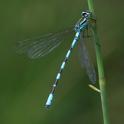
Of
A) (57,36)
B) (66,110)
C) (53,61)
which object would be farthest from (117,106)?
(57,36)

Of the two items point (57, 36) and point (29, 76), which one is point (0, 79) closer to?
point (29, 76)

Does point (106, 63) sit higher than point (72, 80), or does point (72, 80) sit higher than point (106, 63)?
point (106, 63)

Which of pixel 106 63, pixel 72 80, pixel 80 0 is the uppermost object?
pixel 80 0

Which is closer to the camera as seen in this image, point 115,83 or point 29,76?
point 29,76

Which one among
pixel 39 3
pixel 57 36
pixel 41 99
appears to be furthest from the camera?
pixel 39 3

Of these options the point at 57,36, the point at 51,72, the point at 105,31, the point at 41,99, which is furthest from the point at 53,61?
the point at 57,36

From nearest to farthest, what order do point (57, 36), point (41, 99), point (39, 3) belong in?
point (57, 36) → point (41, 99) → point (39, 3)

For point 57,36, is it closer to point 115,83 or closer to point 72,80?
point 72,80
